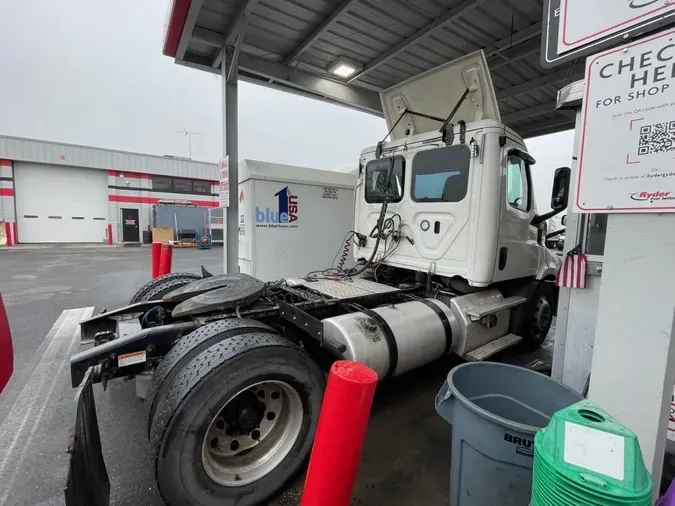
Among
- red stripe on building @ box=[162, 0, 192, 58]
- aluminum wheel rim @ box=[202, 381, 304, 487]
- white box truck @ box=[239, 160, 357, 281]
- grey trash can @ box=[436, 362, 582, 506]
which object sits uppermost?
red stripe on building @ box=[162, 0, 192, 58]

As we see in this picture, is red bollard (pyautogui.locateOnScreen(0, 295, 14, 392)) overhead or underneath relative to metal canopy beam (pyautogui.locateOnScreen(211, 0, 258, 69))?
underneath

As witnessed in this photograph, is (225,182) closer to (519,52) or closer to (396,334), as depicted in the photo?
(396,334)

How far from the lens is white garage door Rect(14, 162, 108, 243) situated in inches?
742

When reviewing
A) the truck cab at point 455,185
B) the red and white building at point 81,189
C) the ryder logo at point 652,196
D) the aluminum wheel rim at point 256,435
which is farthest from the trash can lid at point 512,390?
the red and white building at point 81,189

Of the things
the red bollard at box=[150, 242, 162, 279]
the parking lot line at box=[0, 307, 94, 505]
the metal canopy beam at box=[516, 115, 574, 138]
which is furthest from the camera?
the metal canopy beam at box=[516, 115, 574, 138]

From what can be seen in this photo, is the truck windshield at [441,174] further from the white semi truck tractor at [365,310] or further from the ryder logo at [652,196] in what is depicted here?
the ryder logo at [652,196]

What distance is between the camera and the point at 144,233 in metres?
20.5

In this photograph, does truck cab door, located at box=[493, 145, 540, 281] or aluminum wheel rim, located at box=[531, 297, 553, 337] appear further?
aluminum wheel rim, located at box=[531, 297, 553, 337]

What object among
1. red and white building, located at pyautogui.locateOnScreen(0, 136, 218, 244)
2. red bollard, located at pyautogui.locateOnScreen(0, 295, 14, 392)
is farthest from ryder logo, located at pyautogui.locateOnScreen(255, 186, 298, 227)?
red and white building, located at pyautogui.locateOnScreen(0, 136, 218, 244)

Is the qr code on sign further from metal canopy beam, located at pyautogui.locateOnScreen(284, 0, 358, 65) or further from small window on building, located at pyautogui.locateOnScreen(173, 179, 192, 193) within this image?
small window on building, located at pyautogui.locateOnScreen(173, 179, 192, 193)

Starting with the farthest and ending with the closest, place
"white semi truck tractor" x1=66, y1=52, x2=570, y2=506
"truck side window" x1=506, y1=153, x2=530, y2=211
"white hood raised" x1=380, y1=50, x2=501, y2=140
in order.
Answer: "truck side window" x1=506, y1=153, x2=530, y2=211 → "white hood raised" x1=380, y1=50, x2=501, y2=140 → "white semi truck tractor" x1=66, y1=52, x2=570, y2=506

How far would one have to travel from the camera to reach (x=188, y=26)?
4574 mm

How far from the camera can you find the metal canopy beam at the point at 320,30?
443cm

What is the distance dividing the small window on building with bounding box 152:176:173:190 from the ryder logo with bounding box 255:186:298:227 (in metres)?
20.1
